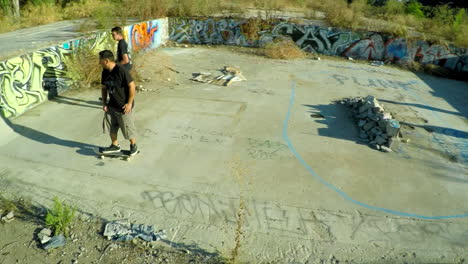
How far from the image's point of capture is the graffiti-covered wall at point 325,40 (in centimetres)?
1474

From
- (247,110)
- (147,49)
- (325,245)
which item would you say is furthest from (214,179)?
(147,49)

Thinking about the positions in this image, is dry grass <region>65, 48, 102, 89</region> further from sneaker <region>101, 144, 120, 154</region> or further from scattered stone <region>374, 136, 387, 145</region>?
scattered stone <region>374, 136, 387, 145</region>

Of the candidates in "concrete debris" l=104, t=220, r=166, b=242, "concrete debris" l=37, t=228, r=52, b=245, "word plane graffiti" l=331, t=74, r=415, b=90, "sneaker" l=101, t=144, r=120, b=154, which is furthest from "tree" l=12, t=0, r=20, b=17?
"concrete debris" l=104, t=220, r=166, b=242

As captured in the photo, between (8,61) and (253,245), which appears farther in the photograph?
(8,61)

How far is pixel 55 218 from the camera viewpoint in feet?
12.5

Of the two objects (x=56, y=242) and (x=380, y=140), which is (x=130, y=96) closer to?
(x=56, y=242)

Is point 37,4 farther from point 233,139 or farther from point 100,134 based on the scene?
point 233,139

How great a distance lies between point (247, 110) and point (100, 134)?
150 inches

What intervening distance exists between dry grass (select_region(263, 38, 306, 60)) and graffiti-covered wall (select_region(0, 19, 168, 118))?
25.6 feet

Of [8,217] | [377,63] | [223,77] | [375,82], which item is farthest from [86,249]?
[377,63]

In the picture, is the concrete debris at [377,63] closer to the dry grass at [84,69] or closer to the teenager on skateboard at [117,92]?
the dry grass at [84,69]

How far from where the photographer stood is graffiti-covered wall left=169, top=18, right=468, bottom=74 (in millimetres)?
14739

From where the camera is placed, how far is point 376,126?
278 inches

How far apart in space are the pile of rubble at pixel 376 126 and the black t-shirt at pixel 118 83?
533 cm
